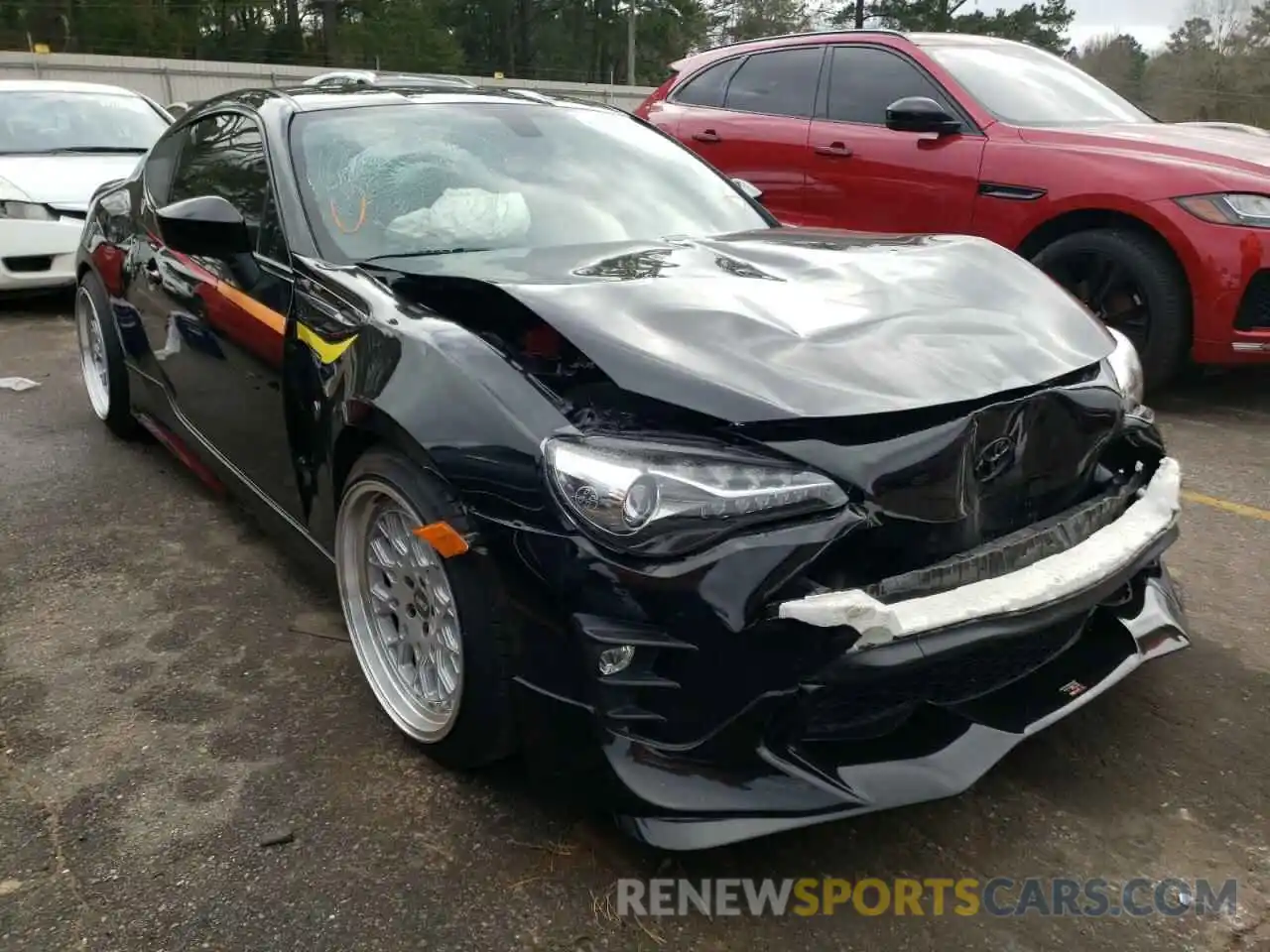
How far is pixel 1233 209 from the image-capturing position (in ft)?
15.0

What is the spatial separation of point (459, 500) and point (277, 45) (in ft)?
160

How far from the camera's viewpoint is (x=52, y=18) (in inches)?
1510

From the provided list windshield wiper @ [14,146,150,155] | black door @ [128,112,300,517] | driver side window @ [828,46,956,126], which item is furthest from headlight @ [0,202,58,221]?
driver side window @ [828,46,956,126]

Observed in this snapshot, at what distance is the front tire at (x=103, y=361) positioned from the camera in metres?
4.34

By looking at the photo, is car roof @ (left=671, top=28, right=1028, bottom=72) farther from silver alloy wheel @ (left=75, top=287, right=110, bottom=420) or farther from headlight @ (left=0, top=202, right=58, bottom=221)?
headlight @ (left=0, top=202, right=58, bottom=221)

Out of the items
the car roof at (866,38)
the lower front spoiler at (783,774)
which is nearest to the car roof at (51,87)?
the car roof at (866,38)

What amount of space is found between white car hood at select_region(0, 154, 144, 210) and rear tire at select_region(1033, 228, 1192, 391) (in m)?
5.92

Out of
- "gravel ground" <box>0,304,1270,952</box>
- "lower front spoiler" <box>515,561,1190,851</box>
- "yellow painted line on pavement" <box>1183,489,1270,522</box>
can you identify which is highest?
"lower front spoiler" <box>515,561,1190,851</box>

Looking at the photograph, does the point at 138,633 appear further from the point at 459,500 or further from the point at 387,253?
the point at 459,500

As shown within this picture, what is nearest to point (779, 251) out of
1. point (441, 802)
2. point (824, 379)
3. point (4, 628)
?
point (824, 379)

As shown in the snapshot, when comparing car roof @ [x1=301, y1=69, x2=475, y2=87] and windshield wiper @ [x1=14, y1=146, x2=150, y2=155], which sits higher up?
car roof @ [x1=301, y1=69, x2=475, y2=87]

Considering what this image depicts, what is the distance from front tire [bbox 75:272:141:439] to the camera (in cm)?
434

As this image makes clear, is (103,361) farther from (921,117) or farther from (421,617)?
(921,117)

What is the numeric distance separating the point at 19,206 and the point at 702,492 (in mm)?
6770
